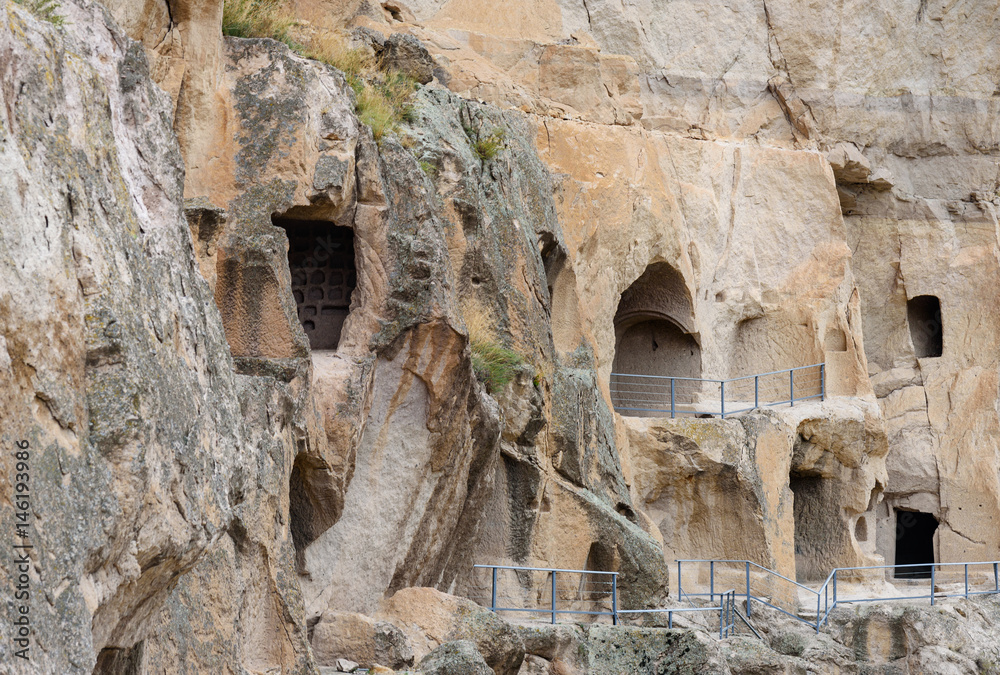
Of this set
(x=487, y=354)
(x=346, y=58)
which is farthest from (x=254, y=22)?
(x=487, y=354)

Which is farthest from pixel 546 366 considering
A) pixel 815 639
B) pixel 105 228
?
pixel 105 228

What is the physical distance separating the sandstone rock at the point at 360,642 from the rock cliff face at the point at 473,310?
0.13 ft

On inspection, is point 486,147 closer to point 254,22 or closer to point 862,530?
point 254,22

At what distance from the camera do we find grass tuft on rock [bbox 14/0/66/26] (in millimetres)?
5336

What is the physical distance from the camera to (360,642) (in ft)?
30.2

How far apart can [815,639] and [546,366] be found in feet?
16.7

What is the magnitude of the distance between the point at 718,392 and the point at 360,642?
1080cm

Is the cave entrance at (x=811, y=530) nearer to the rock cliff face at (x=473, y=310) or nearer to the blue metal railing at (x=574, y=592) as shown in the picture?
the rock cliff face at (x=473, y=310)

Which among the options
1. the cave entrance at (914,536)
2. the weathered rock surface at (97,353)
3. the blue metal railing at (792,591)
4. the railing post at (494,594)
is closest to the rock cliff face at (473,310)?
the weathered rock surface at (97,353)

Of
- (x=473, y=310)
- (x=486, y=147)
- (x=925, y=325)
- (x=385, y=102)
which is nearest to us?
(x=385, y=102)

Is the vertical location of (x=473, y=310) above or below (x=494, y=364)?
above

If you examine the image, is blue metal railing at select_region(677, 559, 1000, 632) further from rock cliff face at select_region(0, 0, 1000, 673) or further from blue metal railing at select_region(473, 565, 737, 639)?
blue metal railing at select_region(473, 565, 737, 639)

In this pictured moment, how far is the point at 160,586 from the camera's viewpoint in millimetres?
5492

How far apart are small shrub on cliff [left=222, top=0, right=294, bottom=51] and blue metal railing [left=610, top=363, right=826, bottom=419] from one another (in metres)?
9.01
